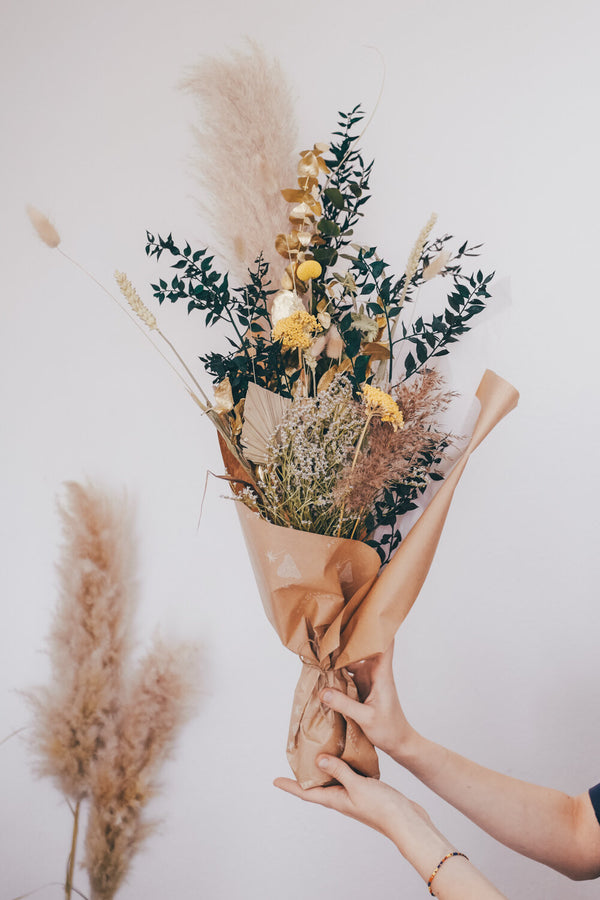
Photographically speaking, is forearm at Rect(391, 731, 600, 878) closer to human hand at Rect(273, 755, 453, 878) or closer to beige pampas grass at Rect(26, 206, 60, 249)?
human hand at Rect(273, 755, 453, 878)

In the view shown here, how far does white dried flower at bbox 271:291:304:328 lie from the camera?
884 mm

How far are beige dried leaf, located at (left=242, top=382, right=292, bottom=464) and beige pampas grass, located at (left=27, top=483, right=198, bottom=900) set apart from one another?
455 millimetres

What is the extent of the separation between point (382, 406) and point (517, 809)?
653mm

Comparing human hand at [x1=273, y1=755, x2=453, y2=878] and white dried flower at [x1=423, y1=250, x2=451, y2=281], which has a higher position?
white dried flower at [x1=423, y1=250, x2=451, y2=281]

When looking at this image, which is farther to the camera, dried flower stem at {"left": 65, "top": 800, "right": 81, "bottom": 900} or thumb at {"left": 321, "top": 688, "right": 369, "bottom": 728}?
dried flower stem at {"left": 65, "top": 800, "right": 81, "bottom": 900}

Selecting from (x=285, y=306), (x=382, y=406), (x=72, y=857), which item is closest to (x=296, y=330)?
(x=285, y=306)

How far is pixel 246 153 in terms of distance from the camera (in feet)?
3.34

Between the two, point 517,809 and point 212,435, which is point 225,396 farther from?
point 517,809

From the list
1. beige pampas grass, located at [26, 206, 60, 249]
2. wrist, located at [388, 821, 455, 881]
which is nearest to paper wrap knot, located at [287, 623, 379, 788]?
wrist, located at [388, 821, 455, 881]

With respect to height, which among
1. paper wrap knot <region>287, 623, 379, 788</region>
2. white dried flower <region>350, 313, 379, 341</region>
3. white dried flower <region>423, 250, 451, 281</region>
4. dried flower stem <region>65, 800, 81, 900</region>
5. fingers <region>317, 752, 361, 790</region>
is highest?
white dried flower <region>423, 250, 451, 281</region>

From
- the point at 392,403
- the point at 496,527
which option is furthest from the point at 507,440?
the point at 392,403

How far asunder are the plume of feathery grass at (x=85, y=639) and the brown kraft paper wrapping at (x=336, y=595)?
1.40 ft

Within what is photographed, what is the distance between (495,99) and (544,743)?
1.22 metres

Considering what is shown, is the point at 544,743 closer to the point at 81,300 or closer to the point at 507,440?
the point at 507,440
